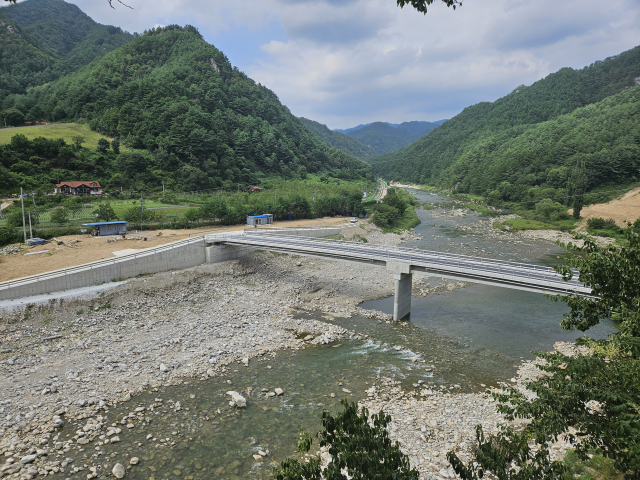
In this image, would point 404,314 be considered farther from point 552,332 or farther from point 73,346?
point 73,346

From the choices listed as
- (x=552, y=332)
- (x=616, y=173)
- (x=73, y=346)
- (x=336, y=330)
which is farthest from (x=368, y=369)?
(x=616, y=173)

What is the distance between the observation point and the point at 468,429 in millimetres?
13734

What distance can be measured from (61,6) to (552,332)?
271m

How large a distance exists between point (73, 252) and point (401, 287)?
92.4 feet

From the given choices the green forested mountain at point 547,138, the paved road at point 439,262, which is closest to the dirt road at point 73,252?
the paved road at point 439,262

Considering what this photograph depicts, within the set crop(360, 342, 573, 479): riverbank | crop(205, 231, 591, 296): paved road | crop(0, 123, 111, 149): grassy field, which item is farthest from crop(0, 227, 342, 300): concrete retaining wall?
crop(0, 123, 111, 149): grassy field

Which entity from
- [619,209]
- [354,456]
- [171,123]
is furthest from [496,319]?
[171,123]

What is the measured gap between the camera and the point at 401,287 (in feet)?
82.5

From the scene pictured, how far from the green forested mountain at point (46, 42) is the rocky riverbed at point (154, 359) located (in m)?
82.3

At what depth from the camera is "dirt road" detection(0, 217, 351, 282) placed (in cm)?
2520

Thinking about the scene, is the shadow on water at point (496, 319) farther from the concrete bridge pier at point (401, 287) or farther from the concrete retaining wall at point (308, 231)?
the concrete retaining wall at point (308, 231)

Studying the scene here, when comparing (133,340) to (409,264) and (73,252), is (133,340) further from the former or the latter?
(409,264)

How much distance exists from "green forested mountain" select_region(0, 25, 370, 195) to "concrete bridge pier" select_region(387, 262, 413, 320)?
49.5 metres

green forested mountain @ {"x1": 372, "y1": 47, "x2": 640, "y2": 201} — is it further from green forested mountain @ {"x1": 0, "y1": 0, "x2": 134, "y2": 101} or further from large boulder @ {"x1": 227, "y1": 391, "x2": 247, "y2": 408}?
green forested mountain @ {"x1": 0, "y1": 0, "x2": 134, "y2": 101}
